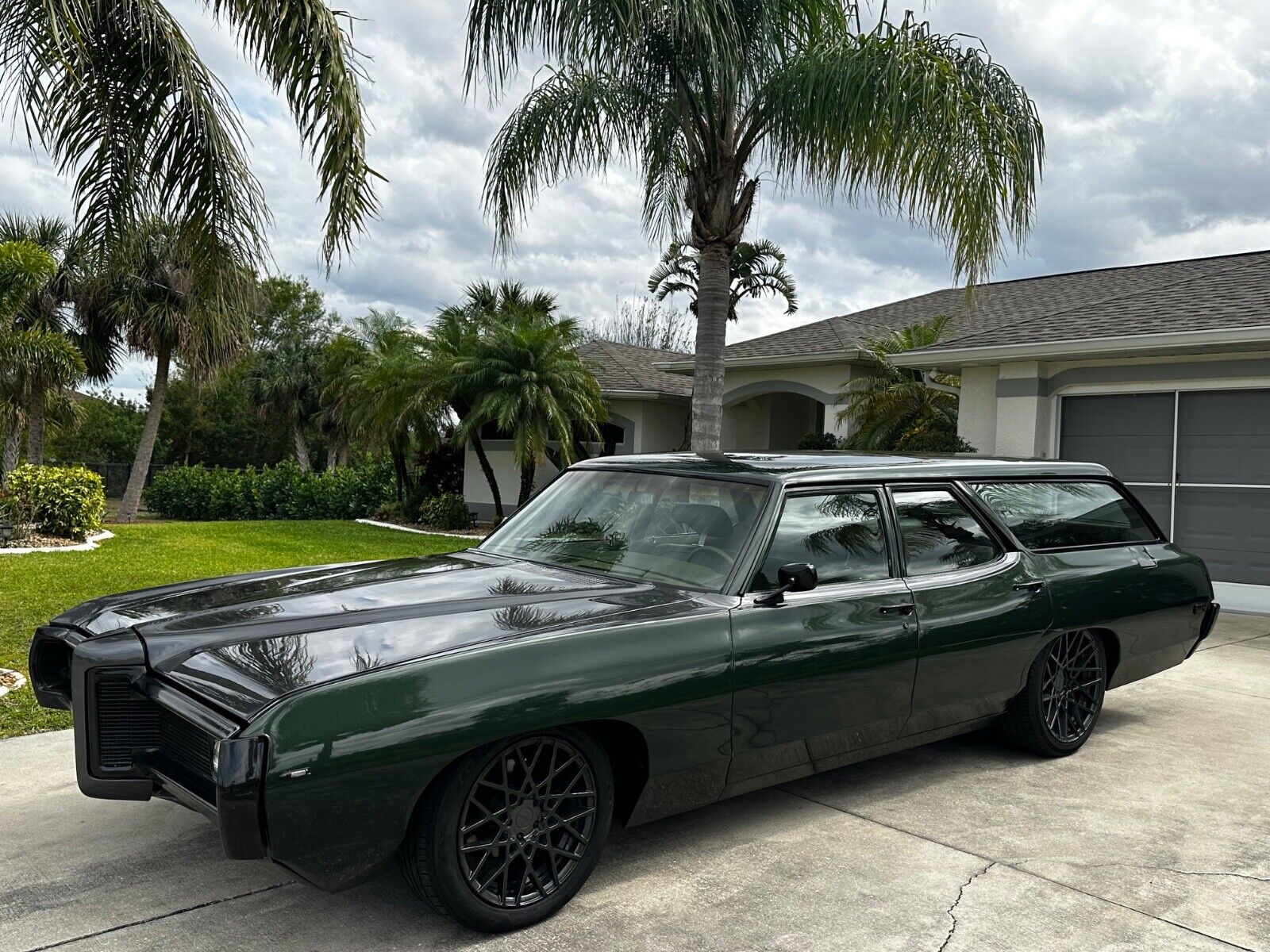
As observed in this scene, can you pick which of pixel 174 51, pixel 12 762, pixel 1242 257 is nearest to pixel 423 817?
pixel 12 762

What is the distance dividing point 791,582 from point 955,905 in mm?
1232

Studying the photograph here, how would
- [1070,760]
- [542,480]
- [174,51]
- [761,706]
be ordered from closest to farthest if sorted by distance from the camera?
[761,706], [1070,760], [174,51], [542,480]

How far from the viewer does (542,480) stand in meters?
22.7

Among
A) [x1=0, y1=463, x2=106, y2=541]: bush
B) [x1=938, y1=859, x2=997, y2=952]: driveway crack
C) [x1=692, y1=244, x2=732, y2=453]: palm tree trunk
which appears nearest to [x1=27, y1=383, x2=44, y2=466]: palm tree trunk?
[x1=0, y1=463, x2=106, y2=541]: bush

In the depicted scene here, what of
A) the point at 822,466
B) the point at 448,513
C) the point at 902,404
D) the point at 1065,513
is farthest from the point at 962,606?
the point at 448,513

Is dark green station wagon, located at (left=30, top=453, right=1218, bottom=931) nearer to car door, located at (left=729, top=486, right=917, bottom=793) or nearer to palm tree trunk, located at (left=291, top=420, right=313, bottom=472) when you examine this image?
car door, located at (left=729, top=486, right=917, bottom=793)

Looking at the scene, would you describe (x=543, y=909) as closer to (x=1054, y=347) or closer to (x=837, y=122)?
(x=837, y=122)

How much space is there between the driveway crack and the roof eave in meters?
8.36

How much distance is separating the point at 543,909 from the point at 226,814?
1.08 m

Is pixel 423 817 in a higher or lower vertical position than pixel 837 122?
lower

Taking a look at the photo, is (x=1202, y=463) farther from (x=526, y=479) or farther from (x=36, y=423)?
(x=36, y=423)

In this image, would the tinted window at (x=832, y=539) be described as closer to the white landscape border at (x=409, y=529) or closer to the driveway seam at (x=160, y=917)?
the driveway seam at (x=160, y=917)

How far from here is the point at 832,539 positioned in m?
4.36

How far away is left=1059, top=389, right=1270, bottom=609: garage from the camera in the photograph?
10.9 metres
